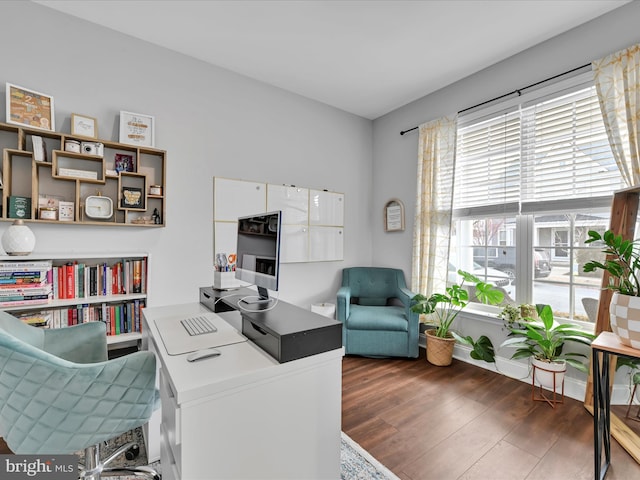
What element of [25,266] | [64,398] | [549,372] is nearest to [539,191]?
[549,372]

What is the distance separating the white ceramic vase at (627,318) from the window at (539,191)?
3.73 ft

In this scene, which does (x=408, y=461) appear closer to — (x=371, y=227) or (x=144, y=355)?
(x=144, y=355)

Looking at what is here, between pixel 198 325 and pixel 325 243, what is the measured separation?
217 centimetres

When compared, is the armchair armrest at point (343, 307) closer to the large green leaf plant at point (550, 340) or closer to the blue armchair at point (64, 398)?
the large green leaf plant at point (550, 340)

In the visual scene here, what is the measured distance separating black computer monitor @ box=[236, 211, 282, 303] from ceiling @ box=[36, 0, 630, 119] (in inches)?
63.8

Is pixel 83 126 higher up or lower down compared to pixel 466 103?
lower down

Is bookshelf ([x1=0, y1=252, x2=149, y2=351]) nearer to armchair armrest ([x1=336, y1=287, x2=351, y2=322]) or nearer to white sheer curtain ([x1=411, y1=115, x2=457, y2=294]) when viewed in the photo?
armchair armrest ([x1=336, y1=287, x2=351, y2=322])

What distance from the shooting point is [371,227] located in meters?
3.94

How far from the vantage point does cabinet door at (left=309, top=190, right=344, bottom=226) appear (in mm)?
3371

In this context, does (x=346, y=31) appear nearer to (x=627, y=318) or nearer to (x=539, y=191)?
(x=539, y=191)

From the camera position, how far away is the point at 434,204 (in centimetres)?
307

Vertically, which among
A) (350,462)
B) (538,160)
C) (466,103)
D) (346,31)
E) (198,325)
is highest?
(346,31)

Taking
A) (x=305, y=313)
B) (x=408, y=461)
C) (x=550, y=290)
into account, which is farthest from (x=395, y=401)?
(x=550, y=290)

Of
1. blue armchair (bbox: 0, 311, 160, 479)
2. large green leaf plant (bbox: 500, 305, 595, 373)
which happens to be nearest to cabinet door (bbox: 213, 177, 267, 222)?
blue armchair (bbox: 0, 311, 160, 479)
